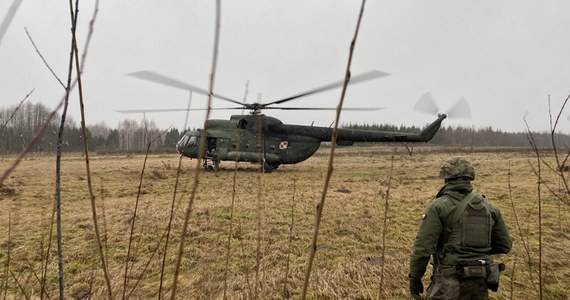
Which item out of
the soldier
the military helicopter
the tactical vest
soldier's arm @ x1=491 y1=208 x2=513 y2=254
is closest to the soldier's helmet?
the soldier

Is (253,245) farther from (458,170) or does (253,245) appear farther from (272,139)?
(272,139)

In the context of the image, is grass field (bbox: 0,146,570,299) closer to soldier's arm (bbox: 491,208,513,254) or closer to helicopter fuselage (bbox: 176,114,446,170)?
soldier's arm (bbox: 491,208,513,254)

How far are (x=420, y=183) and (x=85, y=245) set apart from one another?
998 cm

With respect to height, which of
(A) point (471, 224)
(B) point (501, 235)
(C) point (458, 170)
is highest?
(C) point (458, 170)

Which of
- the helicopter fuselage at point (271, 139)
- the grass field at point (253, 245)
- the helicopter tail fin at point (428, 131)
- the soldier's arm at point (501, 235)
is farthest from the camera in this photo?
the helicopter fuselage at point (271, 139)

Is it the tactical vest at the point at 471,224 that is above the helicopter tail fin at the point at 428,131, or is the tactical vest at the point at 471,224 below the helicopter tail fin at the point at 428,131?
below

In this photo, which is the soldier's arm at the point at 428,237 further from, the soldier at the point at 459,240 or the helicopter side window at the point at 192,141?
the helicopter side window at the point at 192,141

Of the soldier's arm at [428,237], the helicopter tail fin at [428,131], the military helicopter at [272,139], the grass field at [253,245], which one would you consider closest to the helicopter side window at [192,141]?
the military helicopter at [272,139]

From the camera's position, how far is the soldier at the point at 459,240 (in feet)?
7.49

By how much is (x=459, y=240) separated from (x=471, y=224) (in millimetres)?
134

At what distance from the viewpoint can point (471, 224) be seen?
229 cm

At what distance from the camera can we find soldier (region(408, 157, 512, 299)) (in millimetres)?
2283

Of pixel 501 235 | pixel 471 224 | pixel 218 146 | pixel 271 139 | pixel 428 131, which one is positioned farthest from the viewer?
pixel 271 139

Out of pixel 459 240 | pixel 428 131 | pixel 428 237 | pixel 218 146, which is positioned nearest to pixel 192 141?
pixel 218 146
